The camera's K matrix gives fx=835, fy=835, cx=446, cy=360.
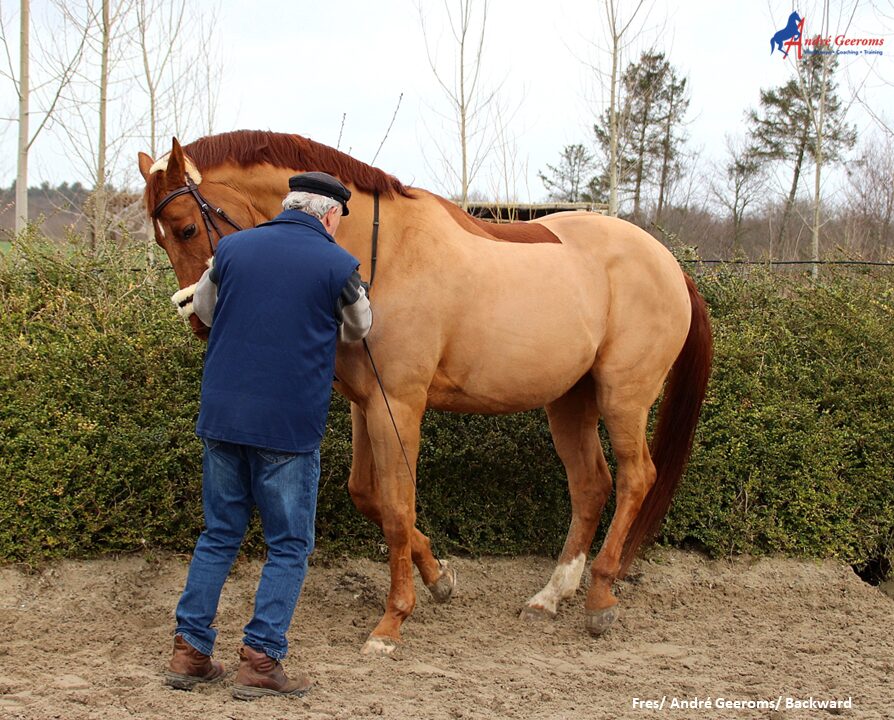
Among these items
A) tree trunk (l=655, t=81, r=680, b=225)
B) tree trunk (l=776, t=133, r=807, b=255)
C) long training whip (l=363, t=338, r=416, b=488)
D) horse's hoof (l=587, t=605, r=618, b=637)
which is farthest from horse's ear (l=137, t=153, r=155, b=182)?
tree trunk (l=776, t=133, r=807, b=255)

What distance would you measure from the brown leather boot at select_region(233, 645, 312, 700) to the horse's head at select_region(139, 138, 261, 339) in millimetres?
1276

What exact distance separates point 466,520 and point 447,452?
0.45 m

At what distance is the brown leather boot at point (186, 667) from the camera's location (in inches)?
119

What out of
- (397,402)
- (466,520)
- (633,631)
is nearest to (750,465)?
(633,631)

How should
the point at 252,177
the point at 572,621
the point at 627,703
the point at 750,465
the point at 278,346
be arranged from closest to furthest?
1. the point at 278,346
2. the point at 627,703
3. the point at 252,177
4. the point at 572,621
5. the point at 750,465

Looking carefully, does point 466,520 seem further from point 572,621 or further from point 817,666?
point 817,666

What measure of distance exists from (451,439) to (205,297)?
207cm

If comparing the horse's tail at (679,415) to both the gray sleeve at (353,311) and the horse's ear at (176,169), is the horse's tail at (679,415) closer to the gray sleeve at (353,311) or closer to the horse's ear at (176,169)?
the gray sleeve at (353,311)

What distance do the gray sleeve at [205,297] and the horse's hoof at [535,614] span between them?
2.28m

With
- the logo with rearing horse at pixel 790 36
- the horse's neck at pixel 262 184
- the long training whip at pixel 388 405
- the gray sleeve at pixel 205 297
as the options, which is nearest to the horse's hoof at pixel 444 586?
the long training whip at pixel 388 405

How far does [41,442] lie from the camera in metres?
Answer: 4.15

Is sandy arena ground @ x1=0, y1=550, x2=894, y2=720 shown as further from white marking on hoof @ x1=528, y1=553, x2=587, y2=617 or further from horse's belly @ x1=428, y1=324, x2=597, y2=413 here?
horse's belly @ x1=428, y1=324, x2=597, y2=413

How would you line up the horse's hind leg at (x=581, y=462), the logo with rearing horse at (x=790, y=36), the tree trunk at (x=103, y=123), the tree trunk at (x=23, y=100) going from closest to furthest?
the horse's hind leg at (x=581, y=462) < the tree trunk at (x=23, y=100) < the tree trunk at (x=103, y=123) < the logo with rearing horse at (x=790, y=36)

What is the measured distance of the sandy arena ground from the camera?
3.05 metres
